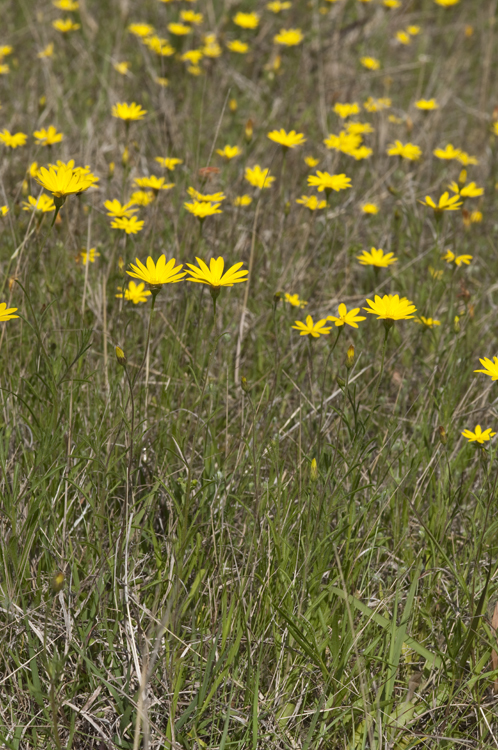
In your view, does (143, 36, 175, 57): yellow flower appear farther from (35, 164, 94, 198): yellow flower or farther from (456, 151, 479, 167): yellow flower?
(35, 164, 94, 198): yellow flower

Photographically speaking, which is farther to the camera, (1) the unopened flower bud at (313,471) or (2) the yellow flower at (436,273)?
(2) the yellow flower at (436,273)

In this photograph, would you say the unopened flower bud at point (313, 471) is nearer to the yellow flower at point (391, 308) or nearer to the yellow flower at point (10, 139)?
the yellow flower at point (391, 308)

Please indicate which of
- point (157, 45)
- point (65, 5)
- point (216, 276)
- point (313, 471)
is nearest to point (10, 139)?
point (157, 45)

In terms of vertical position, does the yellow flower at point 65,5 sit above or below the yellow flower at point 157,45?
above

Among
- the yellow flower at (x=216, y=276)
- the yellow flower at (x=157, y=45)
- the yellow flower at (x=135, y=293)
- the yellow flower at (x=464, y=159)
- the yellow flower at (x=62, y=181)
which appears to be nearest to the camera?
the yellow flower at (x=216, y=276)

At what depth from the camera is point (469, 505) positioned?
6.95ft

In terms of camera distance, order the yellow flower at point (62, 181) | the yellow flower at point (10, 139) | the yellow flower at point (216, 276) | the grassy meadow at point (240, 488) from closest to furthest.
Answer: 1. the grassy meadow at point (240, 488)
2. the yellow flower at point (216, 276)
3. the yellow flower at point (62, 181)
4. the yellow flower at point (10, 139)

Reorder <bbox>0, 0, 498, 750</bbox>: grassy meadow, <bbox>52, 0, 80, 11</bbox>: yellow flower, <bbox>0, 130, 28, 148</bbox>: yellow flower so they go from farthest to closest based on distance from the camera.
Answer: <bbox>52, 0, 80, 11</bbox>: yellow flower → <bbox>0, 130, 28, 148</bbox>: yellow flower → <bbox>0, 0, 498, 750</bbox>: grassy meadow

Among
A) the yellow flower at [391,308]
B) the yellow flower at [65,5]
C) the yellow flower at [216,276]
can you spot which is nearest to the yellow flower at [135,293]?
the yellow flower at [216,276]

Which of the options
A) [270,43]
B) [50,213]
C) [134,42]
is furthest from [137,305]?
[270,43]

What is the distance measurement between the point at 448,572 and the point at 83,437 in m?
1.01

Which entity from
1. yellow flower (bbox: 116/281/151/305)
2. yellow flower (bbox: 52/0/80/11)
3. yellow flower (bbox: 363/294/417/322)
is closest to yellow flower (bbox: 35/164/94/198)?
yellow flower (bbox: 116/281/151/305)

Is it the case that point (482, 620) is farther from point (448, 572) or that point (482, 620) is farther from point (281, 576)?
point (281, 576)

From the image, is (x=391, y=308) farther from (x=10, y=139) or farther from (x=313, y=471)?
(x=10, y=139)
